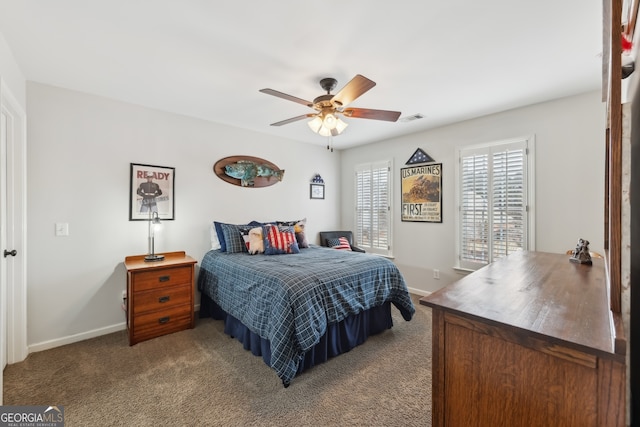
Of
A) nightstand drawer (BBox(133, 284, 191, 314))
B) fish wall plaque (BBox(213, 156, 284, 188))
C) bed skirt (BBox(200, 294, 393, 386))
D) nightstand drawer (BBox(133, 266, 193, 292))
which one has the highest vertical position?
fish wall plaque (BBox(213, 156, 284, 188))

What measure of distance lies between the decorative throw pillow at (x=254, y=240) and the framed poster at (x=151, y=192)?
0.92m

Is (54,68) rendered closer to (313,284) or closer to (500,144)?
(313,284)

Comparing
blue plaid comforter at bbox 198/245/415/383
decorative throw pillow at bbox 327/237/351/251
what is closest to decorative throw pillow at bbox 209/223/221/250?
blue plaid comforter at bbox 198/245/415/383

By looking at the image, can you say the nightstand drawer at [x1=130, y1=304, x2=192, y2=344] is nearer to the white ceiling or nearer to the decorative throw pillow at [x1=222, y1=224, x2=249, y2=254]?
the decorative throw pillow at [x1=222, y1=224, x2=249, y2=254]

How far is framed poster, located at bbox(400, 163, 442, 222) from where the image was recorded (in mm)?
3893

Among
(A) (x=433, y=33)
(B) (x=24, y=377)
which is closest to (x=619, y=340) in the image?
(A) (x=433, y=33)

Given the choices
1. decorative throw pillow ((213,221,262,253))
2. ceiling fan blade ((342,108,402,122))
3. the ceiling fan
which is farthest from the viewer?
decorative throw pillow ((213,221,262,253))

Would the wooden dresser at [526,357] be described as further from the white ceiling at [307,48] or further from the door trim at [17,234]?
the door trim at [17,234]

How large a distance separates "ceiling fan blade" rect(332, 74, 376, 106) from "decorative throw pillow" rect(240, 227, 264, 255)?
188cm

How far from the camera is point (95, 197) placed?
2873mm

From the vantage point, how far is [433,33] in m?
1.85

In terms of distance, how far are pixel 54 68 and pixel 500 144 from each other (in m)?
4.54

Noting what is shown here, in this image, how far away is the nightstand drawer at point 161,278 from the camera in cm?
268

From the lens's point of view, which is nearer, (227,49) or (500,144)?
(227,49)
